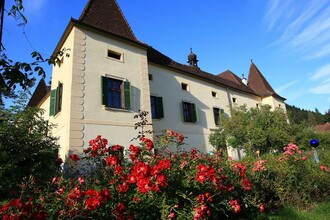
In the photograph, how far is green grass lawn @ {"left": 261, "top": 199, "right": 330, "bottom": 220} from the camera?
4906mm

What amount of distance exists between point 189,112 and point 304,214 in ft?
40.1

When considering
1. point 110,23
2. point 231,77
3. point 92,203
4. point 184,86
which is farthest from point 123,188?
point 231,77

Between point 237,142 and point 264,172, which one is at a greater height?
point 237,142

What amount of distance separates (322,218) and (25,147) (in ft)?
26.8

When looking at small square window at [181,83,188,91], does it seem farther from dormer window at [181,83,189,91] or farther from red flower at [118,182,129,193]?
red flower at [118,182,129,193]

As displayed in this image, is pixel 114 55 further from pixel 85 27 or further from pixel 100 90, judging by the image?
pixel 100 90

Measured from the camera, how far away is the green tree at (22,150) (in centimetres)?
711

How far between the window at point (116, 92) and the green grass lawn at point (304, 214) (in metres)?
8.43

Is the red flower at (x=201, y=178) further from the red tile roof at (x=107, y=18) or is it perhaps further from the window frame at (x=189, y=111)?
the window frame at (x=189, y=111)

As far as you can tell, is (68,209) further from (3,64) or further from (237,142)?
(237,142)

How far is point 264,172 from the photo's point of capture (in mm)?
6074

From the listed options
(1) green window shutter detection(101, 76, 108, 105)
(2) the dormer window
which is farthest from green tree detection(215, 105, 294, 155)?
(1) green window shutter detection(101, 76, 108, 105)

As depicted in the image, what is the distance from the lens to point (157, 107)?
1483 centimetres

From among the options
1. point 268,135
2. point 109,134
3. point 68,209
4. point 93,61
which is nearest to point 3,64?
point 68,209
